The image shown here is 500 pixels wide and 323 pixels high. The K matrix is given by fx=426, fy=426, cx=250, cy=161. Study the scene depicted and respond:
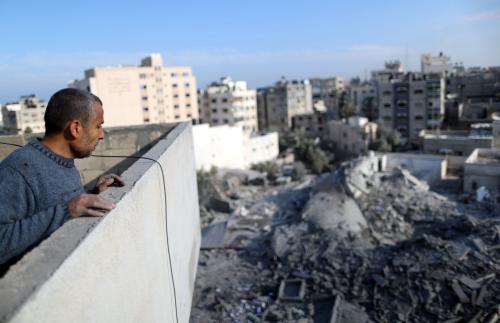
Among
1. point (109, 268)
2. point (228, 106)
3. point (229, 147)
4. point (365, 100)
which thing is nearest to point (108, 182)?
point (109, 268)

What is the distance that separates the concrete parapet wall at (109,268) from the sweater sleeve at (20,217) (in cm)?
12

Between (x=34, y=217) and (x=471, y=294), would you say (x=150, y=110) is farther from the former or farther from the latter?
(x=34, y=217)

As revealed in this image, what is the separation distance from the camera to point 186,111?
44781mm

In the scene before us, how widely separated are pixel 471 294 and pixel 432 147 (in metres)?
20.5

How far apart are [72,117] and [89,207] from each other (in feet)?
1.56

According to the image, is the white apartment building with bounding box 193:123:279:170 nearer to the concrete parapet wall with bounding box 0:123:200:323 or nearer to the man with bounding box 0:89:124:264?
the concrete parapet wall with bounding box 0:123:200:323

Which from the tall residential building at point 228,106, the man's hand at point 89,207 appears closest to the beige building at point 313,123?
the tall residential building at point 228,106

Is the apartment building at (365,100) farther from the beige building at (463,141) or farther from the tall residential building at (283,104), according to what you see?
the beige building at (463,141)

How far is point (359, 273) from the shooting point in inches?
359

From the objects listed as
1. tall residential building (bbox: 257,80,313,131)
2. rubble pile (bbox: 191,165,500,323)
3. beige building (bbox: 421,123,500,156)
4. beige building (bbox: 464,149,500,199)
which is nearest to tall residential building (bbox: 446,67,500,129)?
beige building (bbox: 421,123,500,156)

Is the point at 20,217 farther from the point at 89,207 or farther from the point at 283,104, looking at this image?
the point at 283,104

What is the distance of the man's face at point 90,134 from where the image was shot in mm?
2104

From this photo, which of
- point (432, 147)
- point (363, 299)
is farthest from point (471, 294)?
point (432, 147)

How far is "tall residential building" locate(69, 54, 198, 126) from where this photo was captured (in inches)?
1494
